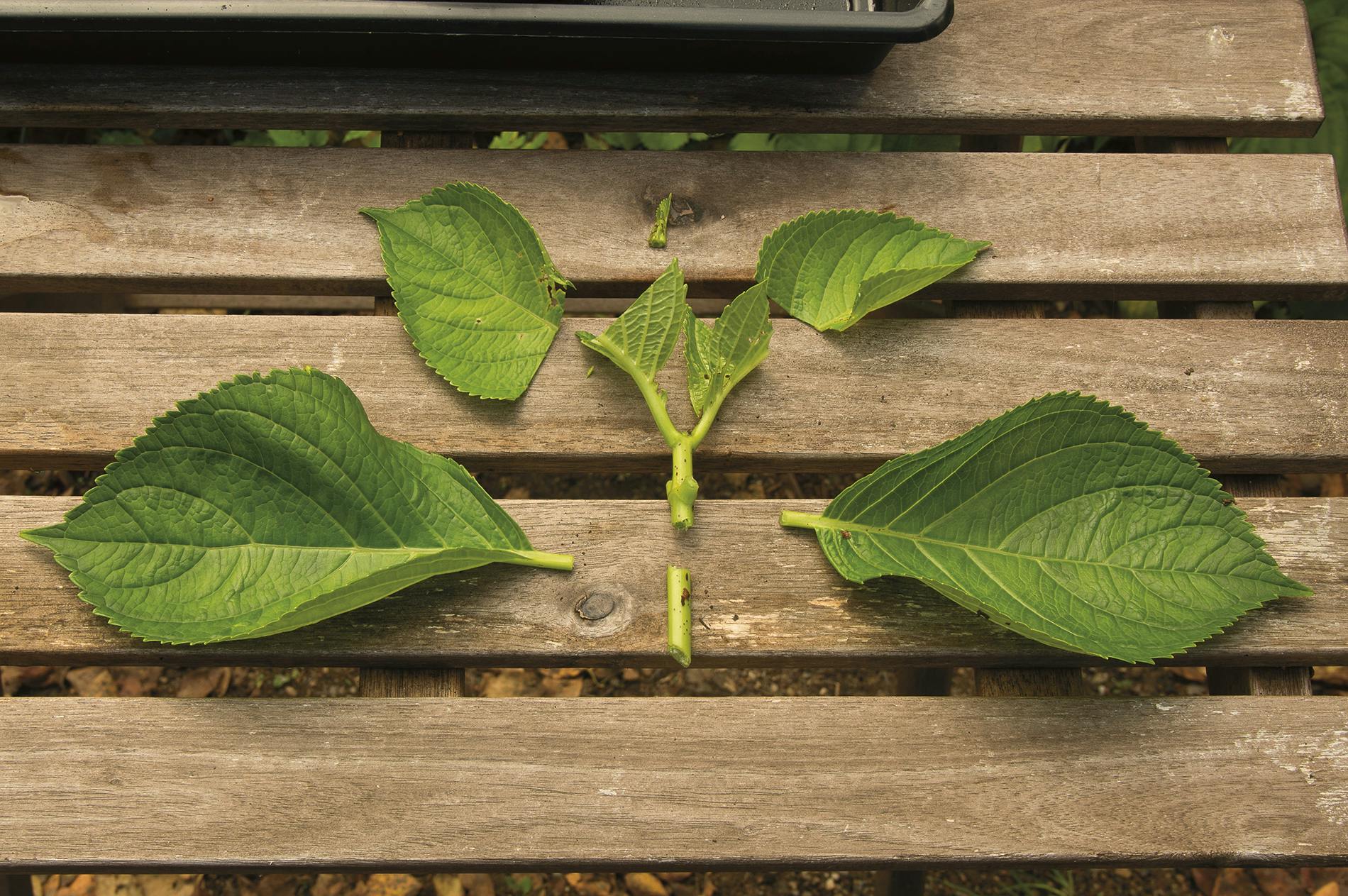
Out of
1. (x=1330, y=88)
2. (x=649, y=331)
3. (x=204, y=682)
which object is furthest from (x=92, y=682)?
(x=1330, y=88)

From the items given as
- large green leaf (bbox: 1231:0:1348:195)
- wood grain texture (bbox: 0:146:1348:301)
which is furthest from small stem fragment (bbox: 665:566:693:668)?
large green leaf (bbox: 1231:0:1348:195)

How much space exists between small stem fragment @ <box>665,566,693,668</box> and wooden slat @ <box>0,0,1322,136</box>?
354mm

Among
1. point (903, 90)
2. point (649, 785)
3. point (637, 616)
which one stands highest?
point (903, 90)

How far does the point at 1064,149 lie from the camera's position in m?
1.11

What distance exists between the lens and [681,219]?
0.76 meters

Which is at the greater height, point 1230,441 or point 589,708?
point 1230,441

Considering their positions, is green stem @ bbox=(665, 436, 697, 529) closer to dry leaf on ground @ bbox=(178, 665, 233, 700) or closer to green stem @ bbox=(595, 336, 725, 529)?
green stem @ bbox=(595, 336, 725, 529)

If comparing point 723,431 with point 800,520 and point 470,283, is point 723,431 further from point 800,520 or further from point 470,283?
point 470,283

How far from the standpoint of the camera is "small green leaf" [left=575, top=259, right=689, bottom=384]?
0.68 m

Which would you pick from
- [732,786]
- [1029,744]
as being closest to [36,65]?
[732,786]

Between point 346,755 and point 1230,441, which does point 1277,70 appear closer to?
point 1230,441

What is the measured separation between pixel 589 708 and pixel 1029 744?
0.98ft

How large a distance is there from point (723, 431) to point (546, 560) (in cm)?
16

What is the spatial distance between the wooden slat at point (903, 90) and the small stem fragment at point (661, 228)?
0.22 ft
